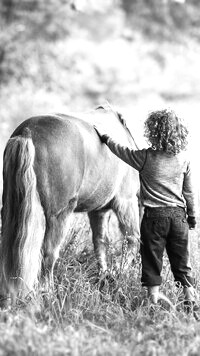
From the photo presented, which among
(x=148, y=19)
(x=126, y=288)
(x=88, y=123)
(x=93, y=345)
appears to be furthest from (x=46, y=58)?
(x=93, y=345)

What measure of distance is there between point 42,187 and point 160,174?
Result: 830 millimetres

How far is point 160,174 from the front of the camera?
12.6 ft

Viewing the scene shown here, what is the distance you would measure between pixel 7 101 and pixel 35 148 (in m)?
6.62

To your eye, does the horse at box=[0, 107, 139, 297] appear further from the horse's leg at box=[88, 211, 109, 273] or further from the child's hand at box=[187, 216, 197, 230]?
the child's hand at box=[187, 216, 197, 230]

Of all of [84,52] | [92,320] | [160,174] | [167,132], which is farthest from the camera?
[84,52]

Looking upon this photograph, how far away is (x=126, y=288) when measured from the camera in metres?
4.12

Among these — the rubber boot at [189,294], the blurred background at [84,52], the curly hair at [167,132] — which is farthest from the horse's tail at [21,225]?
the blurred background at [84,52]

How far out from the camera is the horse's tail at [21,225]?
12.4 feet

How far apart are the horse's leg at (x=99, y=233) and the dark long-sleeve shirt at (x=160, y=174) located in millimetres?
1140

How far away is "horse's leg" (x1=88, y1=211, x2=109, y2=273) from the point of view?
494 centimetres

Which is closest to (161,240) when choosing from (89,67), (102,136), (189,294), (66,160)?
(189,294)

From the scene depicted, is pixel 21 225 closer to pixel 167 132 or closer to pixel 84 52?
pixel 167 132

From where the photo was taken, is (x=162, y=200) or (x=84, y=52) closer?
(x=162, y=200)

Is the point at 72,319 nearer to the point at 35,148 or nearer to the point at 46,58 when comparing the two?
the point at 35,148
